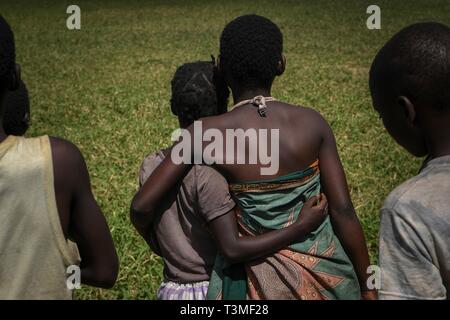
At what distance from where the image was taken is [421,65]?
168 cm

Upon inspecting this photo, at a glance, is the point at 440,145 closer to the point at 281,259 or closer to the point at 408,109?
the point at 408,109

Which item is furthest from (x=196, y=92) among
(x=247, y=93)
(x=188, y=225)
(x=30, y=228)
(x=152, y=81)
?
(x=152, y=81)

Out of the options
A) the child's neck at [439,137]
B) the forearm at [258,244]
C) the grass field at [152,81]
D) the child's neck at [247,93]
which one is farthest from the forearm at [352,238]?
the grass field at [152,81]

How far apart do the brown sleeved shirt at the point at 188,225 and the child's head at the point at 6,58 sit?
66cm

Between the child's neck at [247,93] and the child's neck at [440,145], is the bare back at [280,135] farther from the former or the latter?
the child's neck at [440,145]

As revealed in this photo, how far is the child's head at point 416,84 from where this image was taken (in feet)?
5.49

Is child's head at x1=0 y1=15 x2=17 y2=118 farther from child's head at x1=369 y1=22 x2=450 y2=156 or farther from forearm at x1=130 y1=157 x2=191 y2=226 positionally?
child's head at x1=369 y1=22 x2=450 y2=156

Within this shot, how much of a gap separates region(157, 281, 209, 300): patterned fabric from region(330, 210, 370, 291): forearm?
52 centimetres

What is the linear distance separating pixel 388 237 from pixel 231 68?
939 millimetres

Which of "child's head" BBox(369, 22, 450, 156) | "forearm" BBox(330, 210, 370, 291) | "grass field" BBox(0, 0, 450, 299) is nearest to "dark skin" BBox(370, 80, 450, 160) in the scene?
"child's head" BBox(369, 22, 450, 156)

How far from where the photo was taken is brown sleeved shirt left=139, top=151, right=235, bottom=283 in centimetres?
211

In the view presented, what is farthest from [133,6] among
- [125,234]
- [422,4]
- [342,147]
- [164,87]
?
[125,234]

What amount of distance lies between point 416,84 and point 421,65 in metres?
0.05

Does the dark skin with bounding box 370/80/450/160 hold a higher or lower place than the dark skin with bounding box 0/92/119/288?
higher
